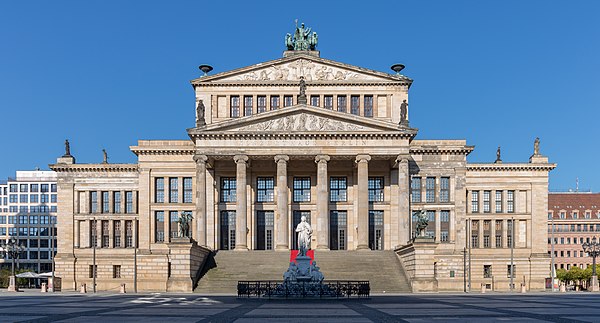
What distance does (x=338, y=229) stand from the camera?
7088 cm

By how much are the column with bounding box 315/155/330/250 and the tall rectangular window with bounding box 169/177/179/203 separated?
17.0 m

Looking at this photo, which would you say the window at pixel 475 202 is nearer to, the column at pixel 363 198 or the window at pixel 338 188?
the window at pixel 338 188

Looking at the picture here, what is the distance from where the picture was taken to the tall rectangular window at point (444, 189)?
234 ft

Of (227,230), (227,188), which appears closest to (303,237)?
(227,230)

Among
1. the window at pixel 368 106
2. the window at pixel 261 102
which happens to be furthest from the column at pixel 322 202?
the window at pixel 261 102

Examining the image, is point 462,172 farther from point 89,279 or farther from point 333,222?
point 89,279

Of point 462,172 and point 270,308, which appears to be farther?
point 462,172

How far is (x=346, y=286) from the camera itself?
Answer: 41188mm

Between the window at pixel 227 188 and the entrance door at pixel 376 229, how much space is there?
15.0 m

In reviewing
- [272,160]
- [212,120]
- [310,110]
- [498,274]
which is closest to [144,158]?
[212,120]

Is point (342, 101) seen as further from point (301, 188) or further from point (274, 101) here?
point (301, 188)

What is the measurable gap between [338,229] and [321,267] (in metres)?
14.8

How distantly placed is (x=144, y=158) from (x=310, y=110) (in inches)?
791

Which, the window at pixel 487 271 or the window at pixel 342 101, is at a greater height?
the window at pixel 342 101
